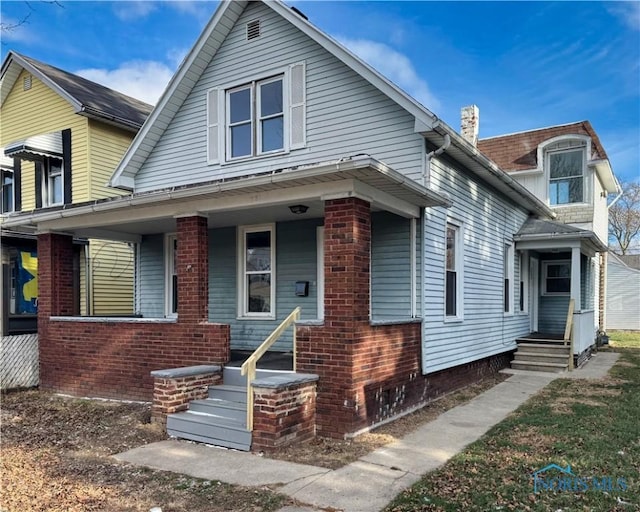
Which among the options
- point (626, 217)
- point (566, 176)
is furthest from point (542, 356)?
point (626, 217)

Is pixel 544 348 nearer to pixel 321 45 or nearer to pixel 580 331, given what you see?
pixel 580 331

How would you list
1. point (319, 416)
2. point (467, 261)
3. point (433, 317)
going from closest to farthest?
1. point (319, 416)
2. point (433, 317)
3. point (467, 261)

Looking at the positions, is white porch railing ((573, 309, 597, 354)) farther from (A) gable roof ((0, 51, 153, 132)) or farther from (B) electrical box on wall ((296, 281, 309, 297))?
(A) gable roof ((0, 51, 153, 132))

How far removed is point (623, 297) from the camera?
25953 mm

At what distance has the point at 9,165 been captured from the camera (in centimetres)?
1552

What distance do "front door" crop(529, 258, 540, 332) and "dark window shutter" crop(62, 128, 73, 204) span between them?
13.2 m

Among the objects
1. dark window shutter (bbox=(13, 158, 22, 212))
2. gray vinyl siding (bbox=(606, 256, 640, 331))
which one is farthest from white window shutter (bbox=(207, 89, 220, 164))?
gray vinyl siding (bbox=(606, 256, 640, 331))

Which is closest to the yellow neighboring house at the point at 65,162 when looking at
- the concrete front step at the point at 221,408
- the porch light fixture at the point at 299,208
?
the porch light fixture at the point at 299,208

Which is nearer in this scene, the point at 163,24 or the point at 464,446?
the point at 464,446

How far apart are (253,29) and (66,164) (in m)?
7.50

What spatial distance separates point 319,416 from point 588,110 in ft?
76.9

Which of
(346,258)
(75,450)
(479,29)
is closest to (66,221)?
(75,450)

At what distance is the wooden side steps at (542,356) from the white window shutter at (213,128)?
853 centimetres

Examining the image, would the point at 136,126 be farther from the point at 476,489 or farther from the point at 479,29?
the point at 476,489
